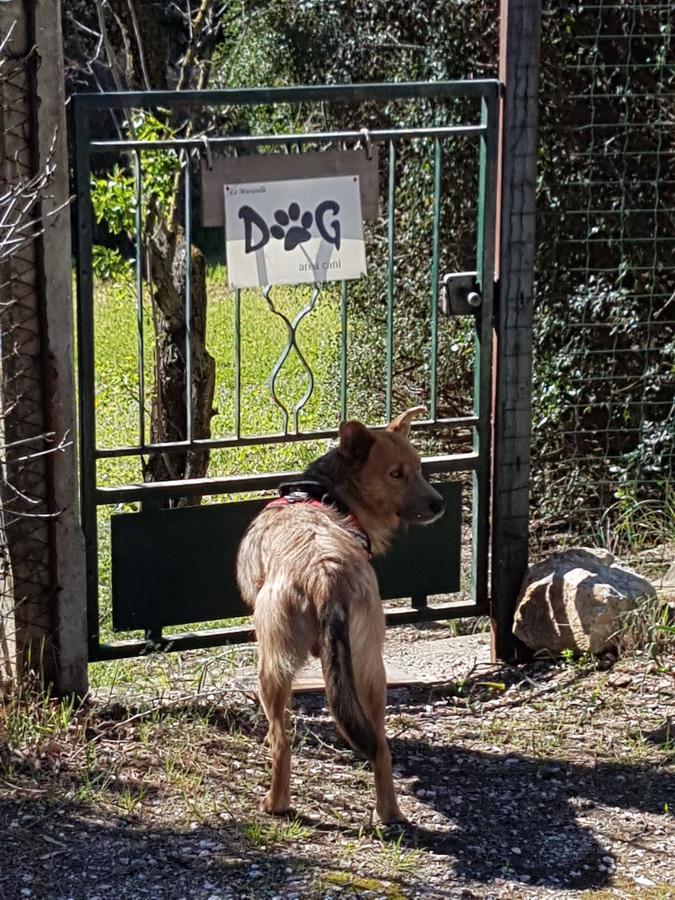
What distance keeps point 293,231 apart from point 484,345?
1.00 metres

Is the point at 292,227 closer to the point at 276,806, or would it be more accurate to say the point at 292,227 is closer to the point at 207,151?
the point at 207,151

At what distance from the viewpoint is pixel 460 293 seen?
5.50 meters

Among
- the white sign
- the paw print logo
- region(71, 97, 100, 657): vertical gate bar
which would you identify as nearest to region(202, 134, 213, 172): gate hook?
the white sign

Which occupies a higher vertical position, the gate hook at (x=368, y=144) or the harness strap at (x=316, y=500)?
the gate hook at (x=368, y=144)

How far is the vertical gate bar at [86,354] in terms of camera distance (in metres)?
4.79

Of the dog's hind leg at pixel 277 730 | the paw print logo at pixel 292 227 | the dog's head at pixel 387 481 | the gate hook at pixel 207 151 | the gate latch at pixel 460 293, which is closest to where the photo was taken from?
the dog's hind leg at pixel 277 730

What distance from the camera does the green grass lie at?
8617 mm

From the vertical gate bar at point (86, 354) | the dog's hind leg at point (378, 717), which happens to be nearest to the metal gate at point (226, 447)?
the vertical gate bar at point (86, 354)

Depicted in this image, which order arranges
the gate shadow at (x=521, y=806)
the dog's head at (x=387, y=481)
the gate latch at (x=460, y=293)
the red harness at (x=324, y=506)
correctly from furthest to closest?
the gate latch at (x=460, y=293), the dog's head at (x=387, y=481), the red harness at (x=324, y=506), the gate shadow at (x=521, y=806)

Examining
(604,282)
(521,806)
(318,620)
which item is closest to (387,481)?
(318,620)

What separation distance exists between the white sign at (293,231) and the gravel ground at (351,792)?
165 cm

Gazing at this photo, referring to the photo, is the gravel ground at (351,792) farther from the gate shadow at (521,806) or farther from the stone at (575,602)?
the stone at (575,602)

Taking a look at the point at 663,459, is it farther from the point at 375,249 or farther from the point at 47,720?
the point at 47,720

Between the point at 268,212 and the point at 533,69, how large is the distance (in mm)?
1287
